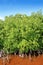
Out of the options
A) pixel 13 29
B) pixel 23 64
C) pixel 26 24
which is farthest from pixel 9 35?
pixel 23 64

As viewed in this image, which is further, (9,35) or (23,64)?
(9,35)

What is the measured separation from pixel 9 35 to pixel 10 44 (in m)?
1.61

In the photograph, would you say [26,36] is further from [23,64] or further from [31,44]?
[23,64]

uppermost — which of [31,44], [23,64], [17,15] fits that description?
[17,15]

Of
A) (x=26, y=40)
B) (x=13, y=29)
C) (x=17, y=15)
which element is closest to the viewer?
(x=26, y=40)

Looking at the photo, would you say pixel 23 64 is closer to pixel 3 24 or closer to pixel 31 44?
pixel 31 44

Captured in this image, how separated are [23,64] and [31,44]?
3881 millimetres

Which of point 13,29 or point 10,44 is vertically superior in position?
point 13,29

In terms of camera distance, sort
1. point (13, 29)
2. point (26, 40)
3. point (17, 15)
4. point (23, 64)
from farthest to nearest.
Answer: point (17, 15) → point (13, 29) → point (26, 40) → point (23, 64)

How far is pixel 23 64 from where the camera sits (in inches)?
1280

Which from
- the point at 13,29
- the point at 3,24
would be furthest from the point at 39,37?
the point at 3,24

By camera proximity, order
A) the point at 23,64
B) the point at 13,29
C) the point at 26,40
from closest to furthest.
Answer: the point at 23,64 < the point at 26,40 < the point at 13,29

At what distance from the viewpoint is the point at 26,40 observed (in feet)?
113

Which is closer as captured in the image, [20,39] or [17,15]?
[20,39]
